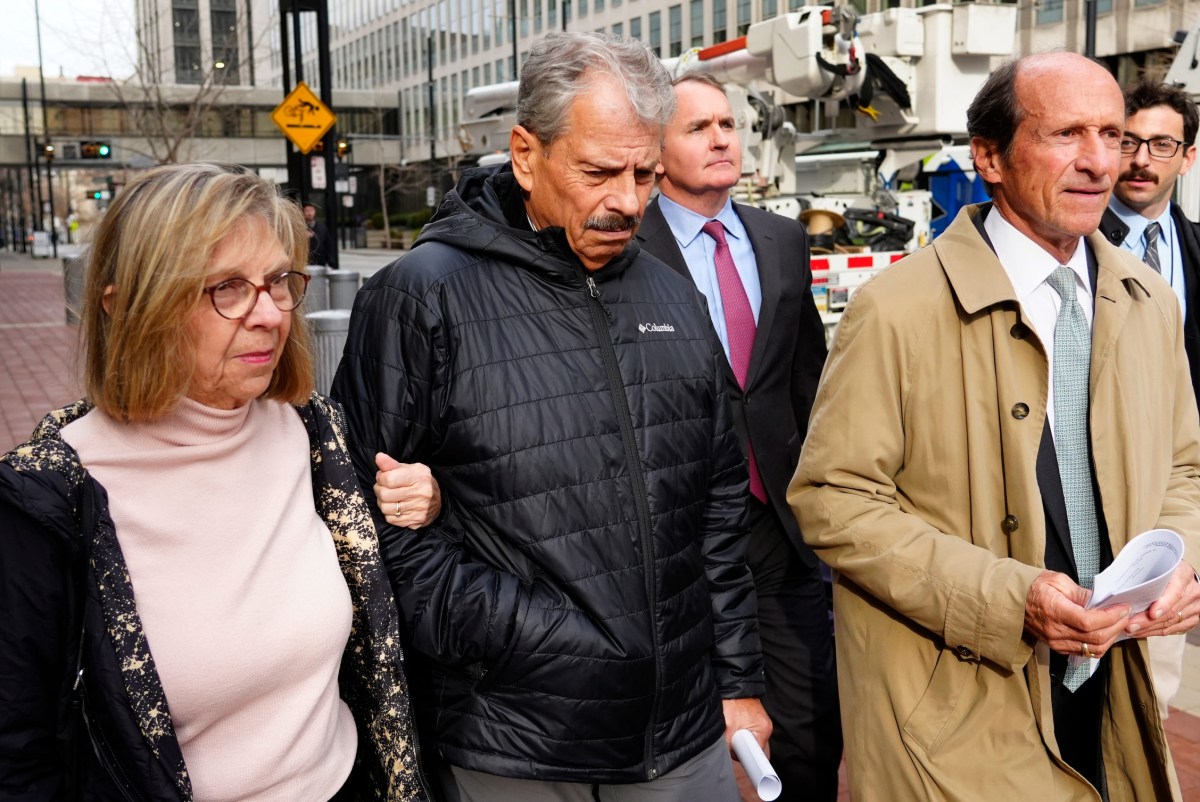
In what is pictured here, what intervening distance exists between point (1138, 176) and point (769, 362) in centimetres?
176

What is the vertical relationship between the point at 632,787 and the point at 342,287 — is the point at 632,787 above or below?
below

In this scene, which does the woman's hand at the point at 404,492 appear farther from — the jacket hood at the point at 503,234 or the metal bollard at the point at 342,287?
the metal bollard at the point at 342,287

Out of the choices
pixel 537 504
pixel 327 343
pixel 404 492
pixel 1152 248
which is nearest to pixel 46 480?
pixel 404 492

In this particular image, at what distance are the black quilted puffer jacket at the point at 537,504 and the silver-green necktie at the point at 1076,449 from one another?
2.47ft

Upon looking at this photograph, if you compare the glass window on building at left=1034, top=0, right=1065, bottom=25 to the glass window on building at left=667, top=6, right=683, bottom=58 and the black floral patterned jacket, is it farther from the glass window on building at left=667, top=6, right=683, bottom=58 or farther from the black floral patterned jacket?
the black floral patterned jacket

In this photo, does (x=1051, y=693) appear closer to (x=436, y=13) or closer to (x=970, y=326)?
(x=970, y=326)

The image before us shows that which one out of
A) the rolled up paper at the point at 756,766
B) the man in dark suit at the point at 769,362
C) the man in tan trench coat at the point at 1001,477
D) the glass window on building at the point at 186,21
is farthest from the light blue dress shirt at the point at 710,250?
the glass window on building at the point at 186,21

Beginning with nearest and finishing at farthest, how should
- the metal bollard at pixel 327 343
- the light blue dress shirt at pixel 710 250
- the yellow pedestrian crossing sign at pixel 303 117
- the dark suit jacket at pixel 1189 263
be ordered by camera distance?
1. the light blue dress shirt at pixel 710 250
2. the dark suit jacket at pixel 1189 263
3. the metal bollard at pixel 327 343
4. the yellow pedestrian crossing sign at pixel 303 117

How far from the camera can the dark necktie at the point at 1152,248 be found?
15.3ft

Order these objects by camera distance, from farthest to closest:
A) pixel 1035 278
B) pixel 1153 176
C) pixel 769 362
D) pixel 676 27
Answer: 1. pixel 676 27
2. pixel 1153 176
3. pixel 769 362
4. pixel 1035 278

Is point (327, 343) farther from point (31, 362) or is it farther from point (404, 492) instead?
point (31, 362)

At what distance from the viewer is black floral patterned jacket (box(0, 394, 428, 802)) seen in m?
1.72

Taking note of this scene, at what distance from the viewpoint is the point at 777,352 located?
392 centimetres

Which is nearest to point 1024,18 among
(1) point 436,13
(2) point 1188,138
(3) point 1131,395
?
(2) point 1188,138
